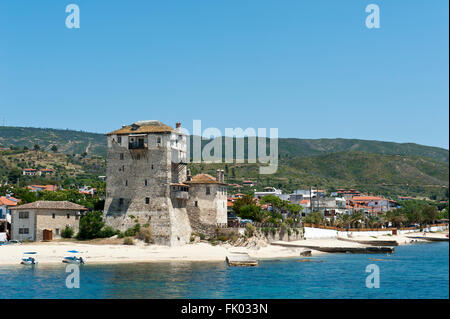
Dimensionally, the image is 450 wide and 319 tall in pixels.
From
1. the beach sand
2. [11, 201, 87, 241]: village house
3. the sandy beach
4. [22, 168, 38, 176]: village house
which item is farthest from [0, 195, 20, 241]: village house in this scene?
[22, 168, 38, 176]: village house

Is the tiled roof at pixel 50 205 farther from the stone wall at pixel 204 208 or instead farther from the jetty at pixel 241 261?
the jetty at pixel 241 261

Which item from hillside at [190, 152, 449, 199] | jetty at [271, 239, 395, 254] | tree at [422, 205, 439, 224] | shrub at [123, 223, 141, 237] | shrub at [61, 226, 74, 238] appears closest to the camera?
shrub at [123, 223, 141, 237]

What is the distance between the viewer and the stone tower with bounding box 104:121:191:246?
200ft

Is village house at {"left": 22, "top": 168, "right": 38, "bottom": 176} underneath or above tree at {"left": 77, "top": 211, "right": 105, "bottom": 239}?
above

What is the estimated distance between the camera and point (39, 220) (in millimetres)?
60344

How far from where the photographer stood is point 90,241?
60.0m

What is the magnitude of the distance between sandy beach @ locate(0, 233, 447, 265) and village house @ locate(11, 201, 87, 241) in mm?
2467

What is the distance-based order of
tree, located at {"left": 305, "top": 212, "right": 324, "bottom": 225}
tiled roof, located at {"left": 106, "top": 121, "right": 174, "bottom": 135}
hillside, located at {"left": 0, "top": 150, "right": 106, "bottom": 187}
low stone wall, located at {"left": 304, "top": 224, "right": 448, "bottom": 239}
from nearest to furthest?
tiled roof, located at {"left": 106, "top": 121, "right": 174, "bottom": 135}
low stone wall, located at {"left": 304, "top": 224, "right": 448, "bottom": 239}
tree, located at {"left": 305, "top": 212, "right": 324, "bottom": 225}
hillside, located at {"left": 0, "top": 150, "right": 106, "bottom": 187}

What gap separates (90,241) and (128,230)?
164 inches

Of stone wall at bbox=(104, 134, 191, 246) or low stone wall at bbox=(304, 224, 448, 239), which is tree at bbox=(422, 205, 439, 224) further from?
stone wall at bbox=(104, 134, 191, 246)

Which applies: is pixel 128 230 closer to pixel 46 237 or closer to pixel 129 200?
pixel 129 200
